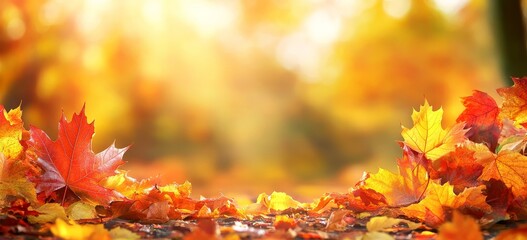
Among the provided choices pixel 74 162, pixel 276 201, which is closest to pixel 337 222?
pixel 276 201

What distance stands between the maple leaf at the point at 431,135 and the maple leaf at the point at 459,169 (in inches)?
1.7

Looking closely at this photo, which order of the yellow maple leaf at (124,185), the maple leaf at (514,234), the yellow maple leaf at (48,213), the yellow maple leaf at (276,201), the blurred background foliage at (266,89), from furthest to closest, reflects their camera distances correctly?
the blurred background foliage at (266,89) → the yellow maple leaf at (276,201) → the yellow maple leaf at (124,185) → the yellow maple leaf at (48,213) → the maple leaf at (514,234)

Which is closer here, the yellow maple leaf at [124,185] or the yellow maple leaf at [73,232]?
the yellow maple leaf at [73,232]

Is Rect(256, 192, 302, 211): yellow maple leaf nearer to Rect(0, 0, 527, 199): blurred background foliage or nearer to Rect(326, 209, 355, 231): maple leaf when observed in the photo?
Rect(326, 209, 355, 231): maple leaf

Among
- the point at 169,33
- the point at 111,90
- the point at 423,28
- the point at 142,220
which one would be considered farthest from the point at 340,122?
the point at 142,220

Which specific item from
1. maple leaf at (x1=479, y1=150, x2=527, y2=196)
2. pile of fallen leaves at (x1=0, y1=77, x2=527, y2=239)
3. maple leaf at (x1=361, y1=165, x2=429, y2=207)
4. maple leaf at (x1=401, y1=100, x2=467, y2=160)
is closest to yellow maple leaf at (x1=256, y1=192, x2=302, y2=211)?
pile of fallen leaves at (x1=0, y1=77, x2=527, y2=239)

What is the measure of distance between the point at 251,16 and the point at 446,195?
9.29 m

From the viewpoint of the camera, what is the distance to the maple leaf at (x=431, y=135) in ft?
3.79

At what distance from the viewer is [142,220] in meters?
1.17

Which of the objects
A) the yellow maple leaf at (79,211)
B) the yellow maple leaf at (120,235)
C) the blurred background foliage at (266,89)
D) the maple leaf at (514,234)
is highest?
the blurred background foliage at (266,89)

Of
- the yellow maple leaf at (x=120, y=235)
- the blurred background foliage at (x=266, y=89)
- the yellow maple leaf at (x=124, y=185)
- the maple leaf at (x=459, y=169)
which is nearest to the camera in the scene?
the yellow maple leaf at (x=120, y=235)

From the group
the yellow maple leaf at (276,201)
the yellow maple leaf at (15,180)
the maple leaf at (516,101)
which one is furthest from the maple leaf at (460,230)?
the yellow maple leaf at (15,180)

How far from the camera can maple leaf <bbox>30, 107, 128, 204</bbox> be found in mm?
1158

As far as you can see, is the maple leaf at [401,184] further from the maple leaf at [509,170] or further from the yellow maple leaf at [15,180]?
the yellow maple leaf at [15,180]
